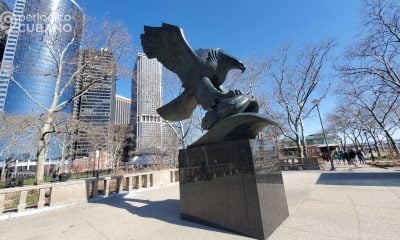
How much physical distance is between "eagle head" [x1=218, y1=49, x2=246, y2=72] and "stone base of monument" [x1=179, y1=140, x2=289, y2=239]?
213 centimetres

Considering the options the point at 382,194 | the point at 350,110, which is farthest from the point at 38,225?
the point at 350,110

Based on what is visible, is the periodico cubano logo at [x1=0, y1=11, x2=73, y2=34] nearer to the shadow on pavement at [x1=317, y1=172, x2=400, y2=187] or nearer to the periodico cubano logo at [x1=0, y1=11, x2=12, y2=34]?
the periodico cubano logo at [x1=0, y1=11, x2=12, y2=34]

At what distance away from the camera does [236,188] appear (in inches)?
163

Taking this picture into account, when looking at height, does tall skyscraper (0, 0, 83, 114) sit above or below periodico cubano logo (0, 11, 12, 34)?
below

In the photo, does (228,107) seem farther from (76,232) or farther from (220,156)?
(76,232)

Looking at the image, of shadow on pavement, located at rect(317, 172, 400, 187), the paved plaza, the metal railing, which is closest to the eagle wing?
the paved plaza

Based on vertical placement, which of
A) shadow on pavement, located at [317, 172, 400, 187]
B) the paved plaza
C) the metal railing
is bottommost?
the paved plaza

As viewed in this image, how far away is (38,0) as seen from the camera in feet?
55.7

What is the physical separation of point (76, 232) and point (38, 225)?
1693 mm

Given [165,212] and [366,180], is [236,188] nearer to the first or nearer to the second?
[165,212]

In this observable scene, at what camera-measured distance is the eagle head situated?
5564mm

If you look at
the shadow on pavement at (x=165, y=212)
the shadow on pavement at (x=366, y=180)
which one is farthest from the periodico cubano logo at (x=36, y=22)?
the shadow on pavement at (x=366, y=180)

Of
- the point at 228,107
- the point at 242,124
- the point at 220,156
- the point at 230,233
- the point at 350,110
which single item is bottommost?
the point at 230,233

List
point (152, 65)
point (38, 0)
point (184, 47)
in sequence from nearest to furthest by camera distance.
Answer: point (184, 47)
point (38, 0)
point (152, 65)
